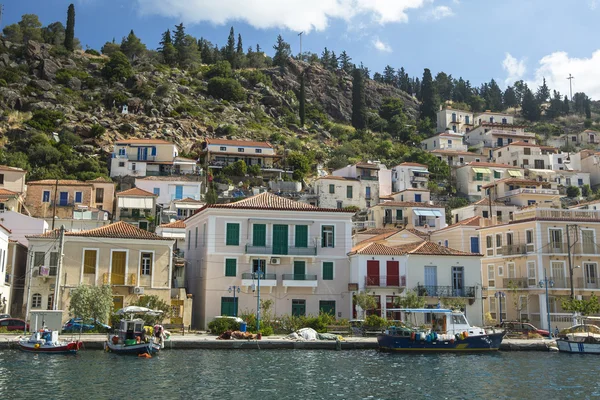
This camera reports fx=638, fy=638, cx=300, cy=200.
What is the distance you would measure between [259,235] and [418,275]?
1200cm

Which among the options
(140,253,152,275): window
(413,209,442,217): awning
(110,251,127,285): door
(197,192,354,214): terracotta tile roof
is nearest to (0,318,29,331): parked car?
(110,251,127,285): door

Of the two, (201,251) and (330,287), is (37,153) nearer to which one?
(201,251)

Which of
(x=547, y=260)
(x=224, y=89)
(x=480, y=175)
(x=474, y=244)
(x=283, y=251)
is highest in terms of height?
(x=224, y=89)

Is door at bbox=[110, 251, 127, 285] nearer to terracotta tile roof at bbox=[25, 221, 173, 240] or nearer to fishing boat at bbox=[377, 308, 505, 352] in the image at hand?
terracotta tile roof at bbox=[25, 221, 173, 240]

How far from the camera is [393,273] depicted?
46.5 m

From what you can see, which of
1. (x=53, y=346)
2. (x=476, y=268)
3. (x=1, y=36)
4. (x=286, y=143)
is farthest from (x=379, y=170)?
(x=1, y=36)

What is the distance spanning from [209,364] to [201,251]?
60.7 ft

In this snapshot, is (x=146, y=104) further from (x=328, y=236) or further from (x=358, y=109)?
(x=328, y=236)

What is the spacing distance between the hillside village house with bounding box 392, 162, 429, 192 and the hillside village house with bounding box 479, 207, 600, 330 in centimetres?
4357

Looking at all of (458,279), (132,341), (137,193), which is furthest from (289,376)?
(137,193)

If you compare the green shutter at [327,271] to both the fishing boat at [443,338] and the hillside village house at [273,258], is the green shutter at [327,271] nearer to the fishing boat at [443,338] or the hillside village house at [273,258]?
the hillside village house at [273,258]

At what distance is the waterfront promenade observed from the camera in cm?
3445

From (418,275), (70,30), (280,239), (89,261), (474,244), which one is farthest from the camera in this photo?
(70,30)

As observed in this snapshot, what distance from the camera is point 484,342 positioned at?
3678 centimetres
